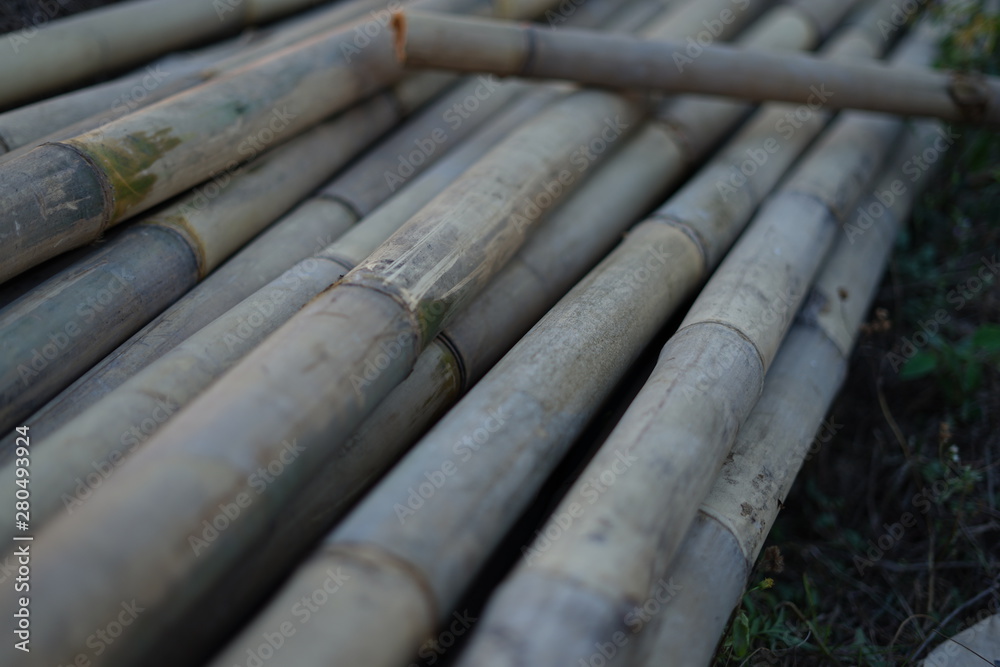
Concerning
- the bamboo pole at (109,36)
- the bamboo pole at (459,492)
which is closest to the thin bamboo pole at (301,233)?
the bamboo pole at (459,492)

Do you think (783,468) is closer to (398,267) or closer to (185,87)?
(398,267)

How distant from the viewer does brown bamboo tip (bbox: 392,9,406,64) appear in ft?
10.1

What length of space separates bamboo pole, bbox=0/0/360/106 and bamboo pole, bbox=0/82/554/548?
156cm

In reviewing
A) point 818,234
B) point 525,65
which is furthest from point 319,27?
point 818,234

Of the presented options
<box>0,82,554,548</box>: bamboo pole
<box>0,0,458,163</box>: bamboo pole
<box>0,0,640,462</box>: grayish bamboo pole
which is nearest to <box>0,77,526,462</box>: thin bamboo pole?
<box>0,0,640,462</box>: grayish bamboo pole

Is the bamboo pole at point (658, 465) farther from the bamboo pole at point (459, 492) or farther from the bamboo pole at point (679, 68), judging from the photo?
the bamboo pole at point (679, 68)

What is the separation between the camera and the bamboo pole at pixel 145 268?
87.0 inches

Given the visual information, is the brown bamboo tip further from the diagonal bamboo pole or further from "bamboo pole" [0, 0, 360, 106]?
"bamboo pole" [0, 0, 360, 106]

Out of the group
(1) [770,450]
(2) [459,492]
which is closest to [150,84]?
(2) [459,492]

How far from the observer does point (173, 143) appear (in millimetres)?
2652

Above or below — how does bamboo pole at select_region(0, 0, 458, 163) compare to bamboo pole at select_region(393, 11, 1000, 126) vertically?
below

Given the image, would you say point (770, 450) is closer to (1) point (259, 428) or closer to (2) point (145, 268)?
(1) point (259, 428)

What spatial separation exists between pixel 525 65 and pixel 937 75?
194 centimetres

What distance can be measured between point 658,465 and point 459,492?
512mm
